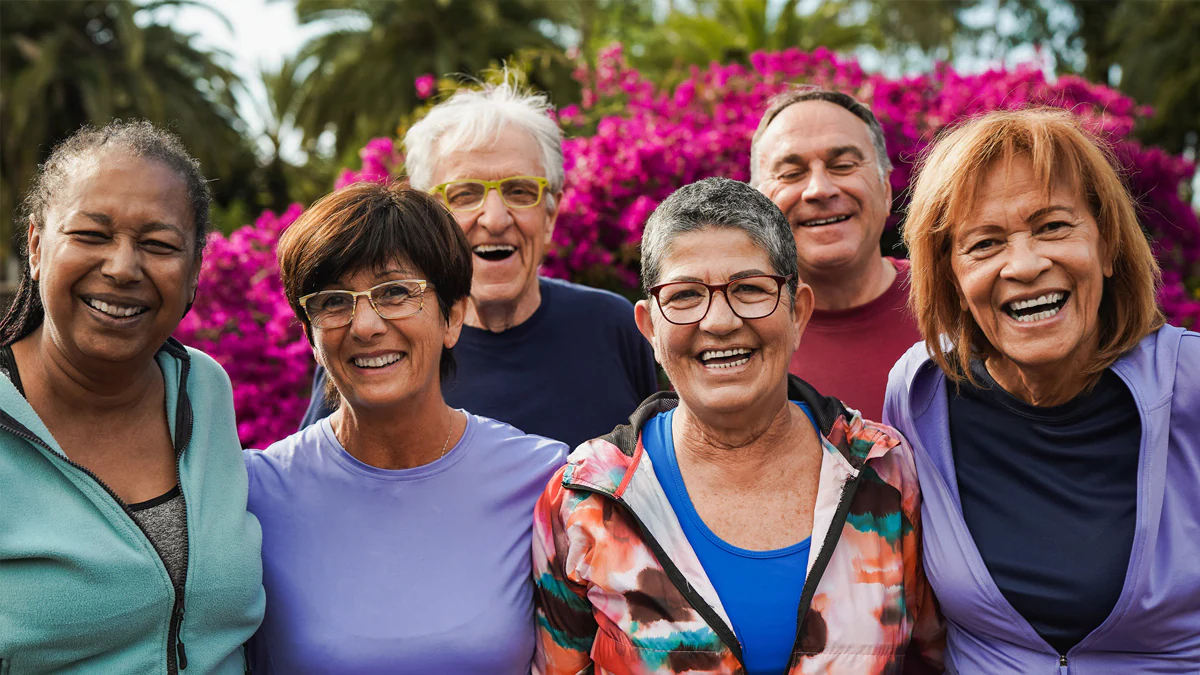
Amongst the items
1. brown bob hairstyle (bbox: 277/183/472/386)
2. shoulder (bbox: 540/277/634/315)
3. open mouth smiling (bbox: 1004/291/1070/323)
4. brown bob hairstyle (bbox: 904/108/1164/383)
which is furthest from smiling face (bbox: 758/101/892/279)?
brown bob hairstyle (bbox: 277/183/472/386)

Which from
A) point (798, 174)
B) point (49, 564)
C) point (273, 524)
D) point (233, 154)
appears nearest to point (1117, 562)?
point (798, 174)

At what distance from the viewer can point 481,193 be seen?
401cm

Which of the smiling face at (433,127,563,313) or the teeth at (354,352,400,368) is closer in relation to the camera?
the teeth at (354,352,400,368)

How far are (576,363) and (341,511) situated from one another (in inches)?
50.7

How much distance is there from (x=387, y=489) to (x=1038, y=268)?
6.31 feet

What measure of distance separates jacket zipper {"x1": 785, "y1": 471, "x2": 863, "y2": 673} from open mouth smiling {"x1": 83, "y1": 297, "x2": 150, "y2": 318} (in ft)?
6.07

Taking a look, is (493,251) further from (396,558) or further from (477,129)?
(396,558)

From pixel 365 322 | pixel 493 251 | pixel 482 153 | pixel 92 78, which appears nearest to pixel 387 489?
pixel 365 322

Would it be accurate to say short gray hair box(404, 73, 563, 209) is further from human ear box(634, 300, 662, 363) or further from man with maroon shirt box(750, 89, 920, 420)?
human ear box(634, 300, 662, 363)

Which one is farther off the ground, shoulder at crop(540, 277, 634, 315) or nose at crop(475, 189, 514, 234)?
nose at crop(475, 189, 514, 234)

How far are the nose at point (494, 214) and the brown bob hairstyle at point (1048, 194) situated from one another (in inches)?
65.1

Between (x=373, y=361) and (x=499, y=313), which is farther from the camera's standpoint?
(x=499, y=313)

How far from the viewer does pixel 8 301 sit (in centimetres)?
284

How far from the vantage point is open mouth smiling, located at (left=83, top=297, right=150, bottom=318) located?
2.51 metres
